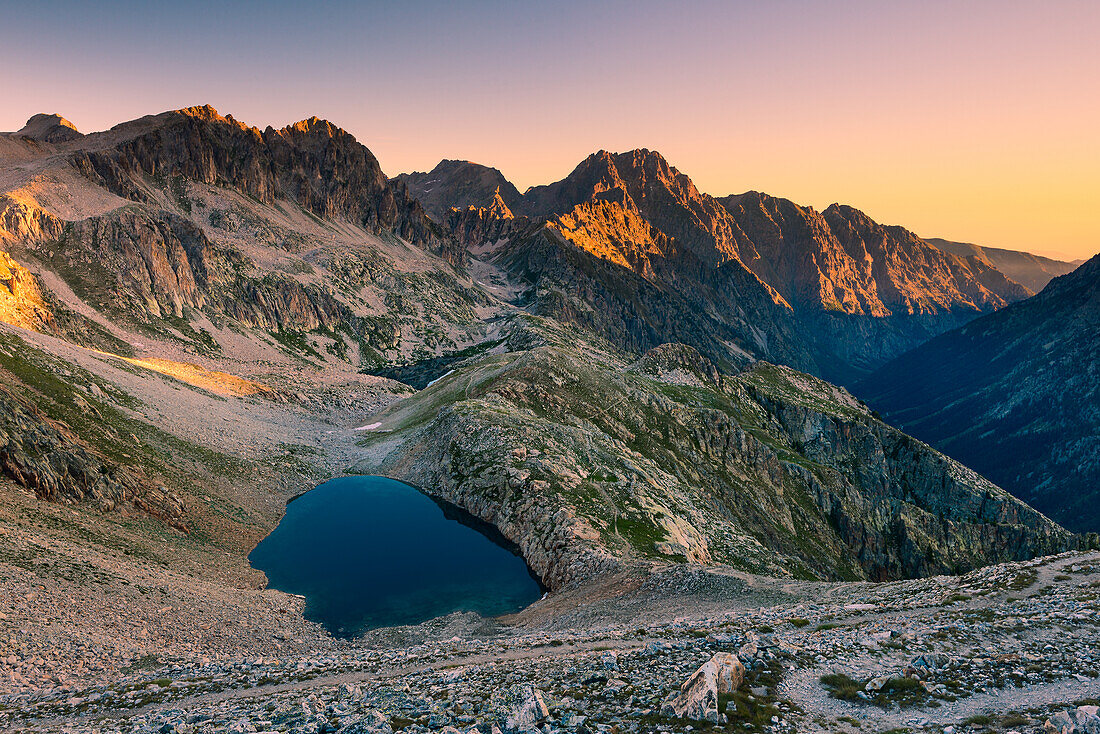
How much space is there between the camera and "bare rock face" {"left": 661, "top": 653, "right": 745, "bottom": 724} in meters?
19.4

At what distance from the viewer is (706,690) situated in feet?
65.6

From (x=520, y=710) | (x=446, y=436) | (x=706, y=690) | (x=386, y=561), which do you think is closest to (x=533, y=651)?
(x=520, y=710)

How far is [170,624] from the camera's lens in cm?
3947

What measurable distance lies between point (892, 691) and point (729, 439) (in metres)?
110

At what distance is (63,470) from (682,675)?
59.7m

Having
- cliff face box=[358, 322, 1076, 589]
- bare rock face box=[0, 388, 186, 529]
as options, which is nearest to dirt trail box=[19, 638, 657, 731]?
cliff face box=[358, 322, 1076, 589]

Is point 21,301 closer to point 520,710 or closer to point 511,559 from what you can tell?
point 511,559

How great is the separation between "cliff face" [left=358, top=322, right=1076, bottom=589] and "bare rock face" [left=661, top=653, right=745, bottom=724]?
33810mm

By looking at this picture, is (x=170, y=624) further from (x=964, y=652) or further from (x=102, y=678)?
(x=964, y=652)

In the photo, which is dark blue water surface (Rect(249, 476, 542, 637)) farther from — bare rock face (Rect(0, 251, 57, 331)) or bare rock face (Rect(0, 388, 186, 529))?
bare rock face (Rect(0, 251, 57, 331))

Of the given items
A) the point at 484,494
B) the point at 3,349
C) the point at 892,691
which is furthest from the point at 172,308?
the point at 892,691

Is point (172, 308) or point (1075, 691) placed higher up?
point (172, 308)

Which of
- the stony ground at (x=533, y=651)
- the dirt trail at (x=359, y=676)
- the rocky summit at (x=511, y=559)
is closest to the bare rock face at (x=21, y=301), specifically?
the rocky summit at (x=511, y=559)

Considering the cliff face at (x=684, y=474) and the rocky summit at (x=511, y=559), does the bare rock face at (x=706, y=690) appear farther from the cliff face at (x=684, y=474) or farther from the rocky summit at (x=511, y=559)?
the cliff face at (x=684, y=474)
